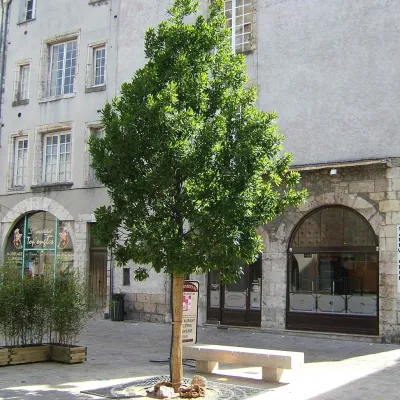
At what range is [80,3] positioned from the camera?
A: 68.1 ft

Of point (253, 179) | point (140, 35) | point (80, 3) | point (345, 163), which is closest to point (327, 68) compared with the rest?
point (345, 163)

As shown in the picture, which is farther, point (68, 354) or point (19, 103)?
point (19, 103)

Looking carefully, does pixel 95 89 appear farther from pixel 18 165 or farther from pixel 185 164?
pixel 185 164

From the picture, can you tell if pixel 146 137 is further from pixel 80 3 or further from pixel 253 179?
pixel 80 3

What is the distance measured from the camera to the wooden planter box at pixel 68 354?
10172 millimetres

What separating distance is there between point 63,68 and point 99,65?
153cm

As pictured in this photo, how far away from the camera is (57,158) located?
67.6 feet

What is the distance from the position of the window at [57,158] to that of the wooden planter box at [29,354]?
10450 mm

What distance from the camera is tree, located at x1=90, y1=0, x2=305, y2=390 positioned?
7797mm

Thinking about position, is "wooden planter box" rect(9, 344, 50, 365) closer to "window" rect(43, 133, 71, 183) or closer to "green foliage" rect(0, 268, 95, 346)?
"green foliage" rect(0, 268, 95, 346)

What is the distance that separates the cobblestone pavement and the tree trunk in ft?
3.56

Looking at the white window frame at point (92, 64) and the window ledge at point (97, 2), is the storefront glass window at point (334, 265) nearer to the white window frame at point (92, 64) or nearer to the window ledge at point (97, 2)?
the white window frame at point (92, 64)

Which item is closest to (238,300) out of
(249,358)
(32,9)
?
(249,358)

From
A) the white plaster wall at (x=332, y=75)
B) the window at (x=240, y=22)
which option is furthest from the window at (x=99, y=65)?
the white plaster wall at (x=332, y=75)
